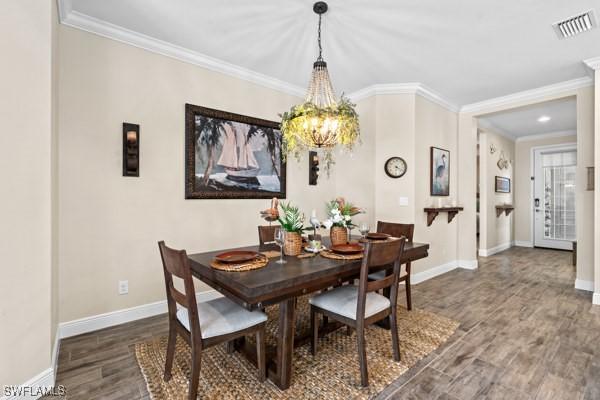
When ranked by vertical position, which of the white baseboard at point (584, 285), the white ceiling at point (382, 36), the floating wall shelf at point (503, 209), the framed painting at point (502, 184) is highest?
the white ceiling at point (382, 36)

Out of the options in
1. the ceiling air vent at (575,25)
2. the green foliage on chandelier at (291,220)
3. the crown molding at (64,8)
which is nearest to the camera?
the green foliage on chandelier at (291,220)

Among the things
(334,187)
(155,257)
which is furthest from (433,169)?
(155,257)

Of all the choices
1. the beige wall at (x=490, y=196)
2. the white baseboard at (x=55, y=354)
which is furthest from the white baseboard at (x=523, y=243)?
the white baseboard at (x=55, y=354)

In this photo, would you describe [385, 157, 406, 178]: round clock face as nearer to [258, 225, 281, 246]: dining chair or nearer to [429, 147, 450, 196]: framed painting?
[429, 147, 450, 196]: framed painting

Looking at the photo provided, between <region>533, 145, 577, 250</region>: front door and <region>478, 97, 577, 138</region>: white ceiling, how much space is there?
56 cm

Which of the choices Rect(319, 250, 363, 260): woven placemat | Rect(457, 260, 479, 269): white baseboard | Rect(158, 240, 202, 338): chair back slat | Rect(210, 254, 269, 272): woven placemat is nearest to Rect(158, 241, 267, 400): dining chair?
Rect(158, 240, 202, 338): chair back slat

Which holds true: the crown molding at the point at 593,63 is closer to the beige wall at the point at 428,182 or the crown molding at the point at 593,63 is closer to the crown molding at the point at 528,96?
the crown molding at the point at 528,96

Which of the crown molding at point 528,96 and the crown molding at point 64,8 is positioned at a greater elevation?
the crown molding at point 64,8

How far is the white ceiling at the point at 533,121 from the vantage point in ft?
15.5

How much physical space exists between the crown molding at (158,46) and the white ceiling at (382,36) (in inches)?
2.1

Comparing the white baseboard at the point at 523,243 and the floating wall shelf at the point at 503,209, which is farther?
the white baseboard at the point at 523,243

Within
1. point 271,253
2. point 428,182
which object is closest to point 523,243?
point 428,182

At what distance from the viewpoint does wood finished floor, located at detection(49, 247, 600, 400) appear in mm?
1760

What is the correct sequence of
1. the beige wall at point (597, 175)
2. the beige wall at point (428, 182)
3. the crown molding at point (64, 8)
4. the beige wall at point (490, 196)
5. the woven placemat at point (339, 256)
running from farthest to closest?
the beige wall at point (490, 196)
the beige wall at point (428, 182)
the beige wall at point (597, 175)
the crown molding at point (64, 8)
the woven placemat at point (339, 256)
